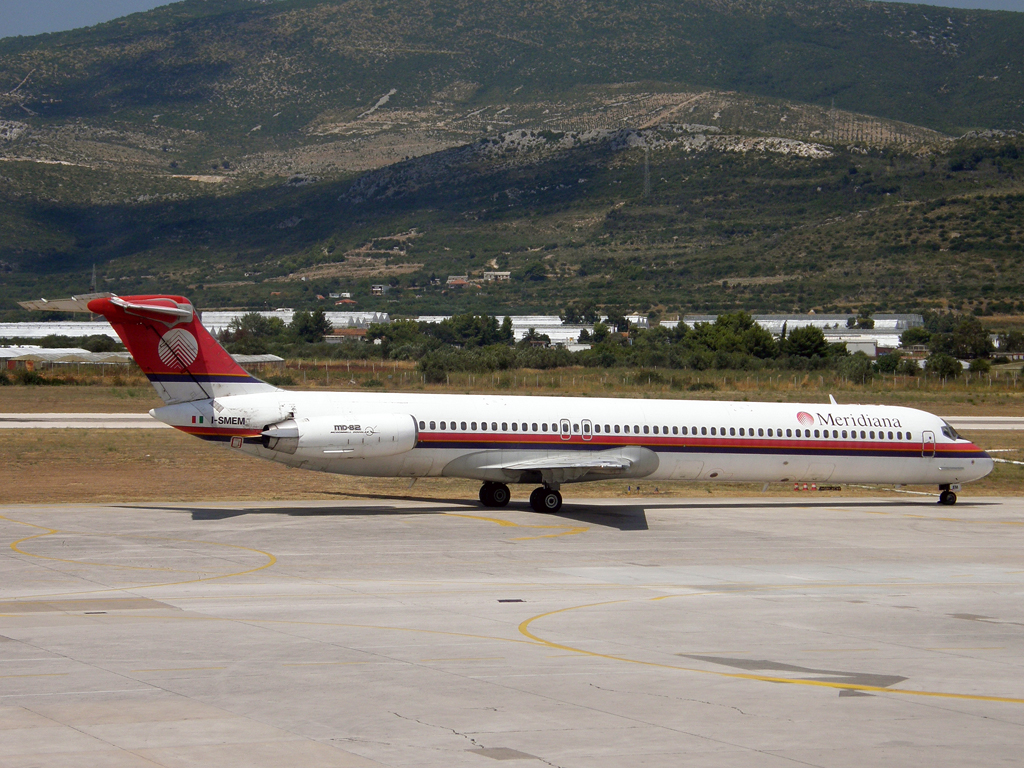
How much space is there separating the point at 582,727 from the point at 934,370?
76281 mm

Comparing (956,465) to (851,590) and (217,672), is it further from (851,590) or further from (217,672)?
(217,672)

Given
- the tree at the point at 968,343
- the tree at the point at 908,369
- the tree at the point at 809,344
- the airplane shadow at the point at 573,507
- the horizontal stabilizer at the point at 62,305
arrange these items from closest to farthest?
the horizontal stabilizer at the point at 62,305 < the airplane shadow at the point at 573,507 < the tree at the point at 908,369 < the tree at the point at 809,344 < the tree at the point at 968,343

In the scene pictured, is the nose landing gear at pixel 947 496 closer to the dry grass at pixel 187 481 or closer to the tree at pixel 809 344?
the dry grass at pixel 187 481

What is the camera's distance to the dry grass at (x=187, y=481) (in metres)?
31.6

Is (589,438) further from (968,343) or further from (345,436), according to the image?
(968,343)

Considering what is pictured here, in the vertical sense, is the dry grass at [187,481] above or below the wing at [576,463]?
below

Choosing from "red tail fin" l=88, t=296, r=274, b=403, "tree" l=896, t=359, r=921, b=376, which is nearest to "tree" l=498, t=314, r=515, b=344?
"tree" l=896, t=359, r=921, b=376

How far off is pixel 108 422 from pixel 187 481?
1803cm

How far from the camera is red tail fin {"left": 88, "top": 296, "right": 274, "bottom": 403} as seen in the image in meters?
26.1

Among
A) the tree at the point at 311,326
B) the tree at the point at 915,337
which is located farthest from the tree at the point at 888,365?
the tree at the point at 311,326

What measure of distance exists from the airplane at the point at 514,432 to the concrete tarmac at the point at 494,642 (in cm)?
186

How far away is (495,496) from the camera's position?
30.5 meters

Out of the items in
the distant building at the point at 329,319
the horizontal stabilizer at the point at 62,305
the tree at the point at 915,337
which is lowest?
the horizontal stabilizer at the point at 62,305

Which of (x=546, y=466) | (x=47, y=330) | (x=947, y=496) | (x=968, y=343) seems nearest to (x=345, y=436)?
(x=546, y=466)
